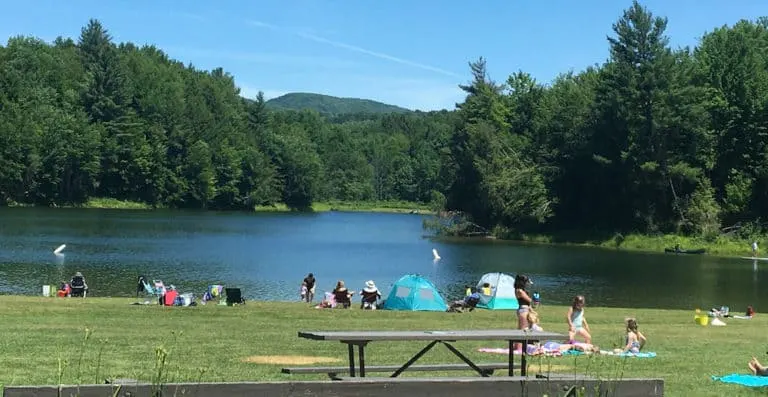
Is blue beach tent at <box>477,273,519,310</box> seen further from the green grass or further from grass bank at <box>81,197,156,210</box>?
grass bank at <box>81,197,156,210</box>

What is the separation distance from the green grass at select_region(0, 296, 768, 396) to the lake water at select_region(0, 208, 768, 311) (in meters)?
10.4

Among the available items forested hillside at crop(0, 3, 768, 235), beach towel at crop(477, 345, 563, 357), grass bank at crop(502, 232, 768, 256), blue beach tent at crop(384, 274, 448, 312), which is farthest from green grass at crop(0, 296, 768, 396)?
forested hillside at crop(0, 3, 768, 235)

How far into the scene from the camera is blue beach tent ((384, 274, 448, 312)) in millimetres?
27297

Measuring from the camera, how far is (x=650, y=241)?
216 ft

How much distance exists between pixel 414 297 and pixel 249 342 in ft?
41.8

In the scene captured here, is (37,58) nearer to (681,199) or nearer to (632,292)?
(681,199)

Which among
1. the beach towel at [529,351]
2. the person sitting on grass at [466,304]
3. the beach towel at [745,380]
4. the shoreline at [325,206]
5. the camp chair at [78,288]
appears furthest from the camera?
the shoreline at [325,206]

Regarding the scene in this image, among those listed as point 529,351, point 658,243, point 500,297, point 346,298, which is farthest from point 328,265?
point 529,351

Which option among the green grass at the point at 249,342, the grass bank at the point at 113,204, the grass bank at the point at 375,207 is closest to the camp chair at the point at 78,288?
the green grass at the point at 249,342

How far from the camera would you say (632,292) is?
3719 cm

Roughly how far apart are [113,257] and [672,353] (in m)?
35.8

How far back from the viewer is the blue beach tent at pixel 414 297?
89.6ft

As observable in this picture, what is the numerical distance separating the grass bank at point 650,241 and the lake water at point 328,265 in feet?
14.2

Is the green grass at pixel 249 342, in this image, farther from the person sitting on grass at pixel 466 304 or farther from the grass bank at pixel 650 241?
the grass bank at pixel 650 241
